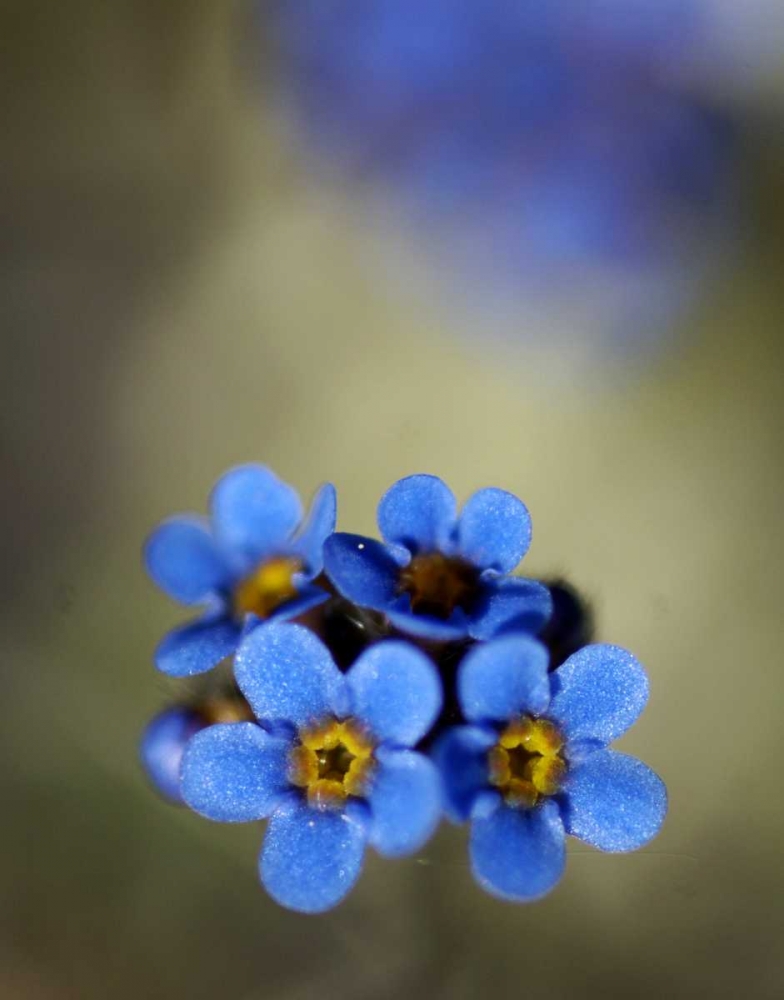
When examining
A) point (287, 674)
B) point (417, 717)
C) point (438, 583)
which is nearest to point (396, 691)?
point (417, 717)

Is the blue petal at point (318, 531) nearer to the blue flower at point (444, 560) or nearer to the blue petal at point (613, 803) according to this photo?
the blue flower at point (444, 560)

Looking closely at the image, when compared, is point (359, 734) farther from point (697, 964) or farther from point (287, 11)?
point (287, 11)

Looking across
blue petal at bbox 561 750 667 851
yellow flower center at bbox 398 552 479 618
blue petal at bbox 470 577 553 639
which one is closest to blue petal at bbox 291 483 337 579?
yellow flower center at bbox 398 552 479 618

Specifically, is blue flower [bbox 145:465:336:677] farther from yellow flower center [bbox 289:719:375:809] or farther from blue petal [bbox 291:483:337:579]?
yellow flower center [bbox 289:719:375:809]

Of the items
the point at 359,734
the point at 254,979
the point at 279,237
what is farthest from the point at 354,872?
Result: the point at 279,237

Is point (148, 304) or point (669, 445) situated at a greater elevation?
point (669, 445)

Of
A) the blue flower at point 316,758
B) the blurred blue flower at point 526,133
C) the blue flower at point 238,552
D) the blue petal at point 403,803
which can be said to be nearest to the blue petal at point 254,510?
the blue flower at point 238,552
